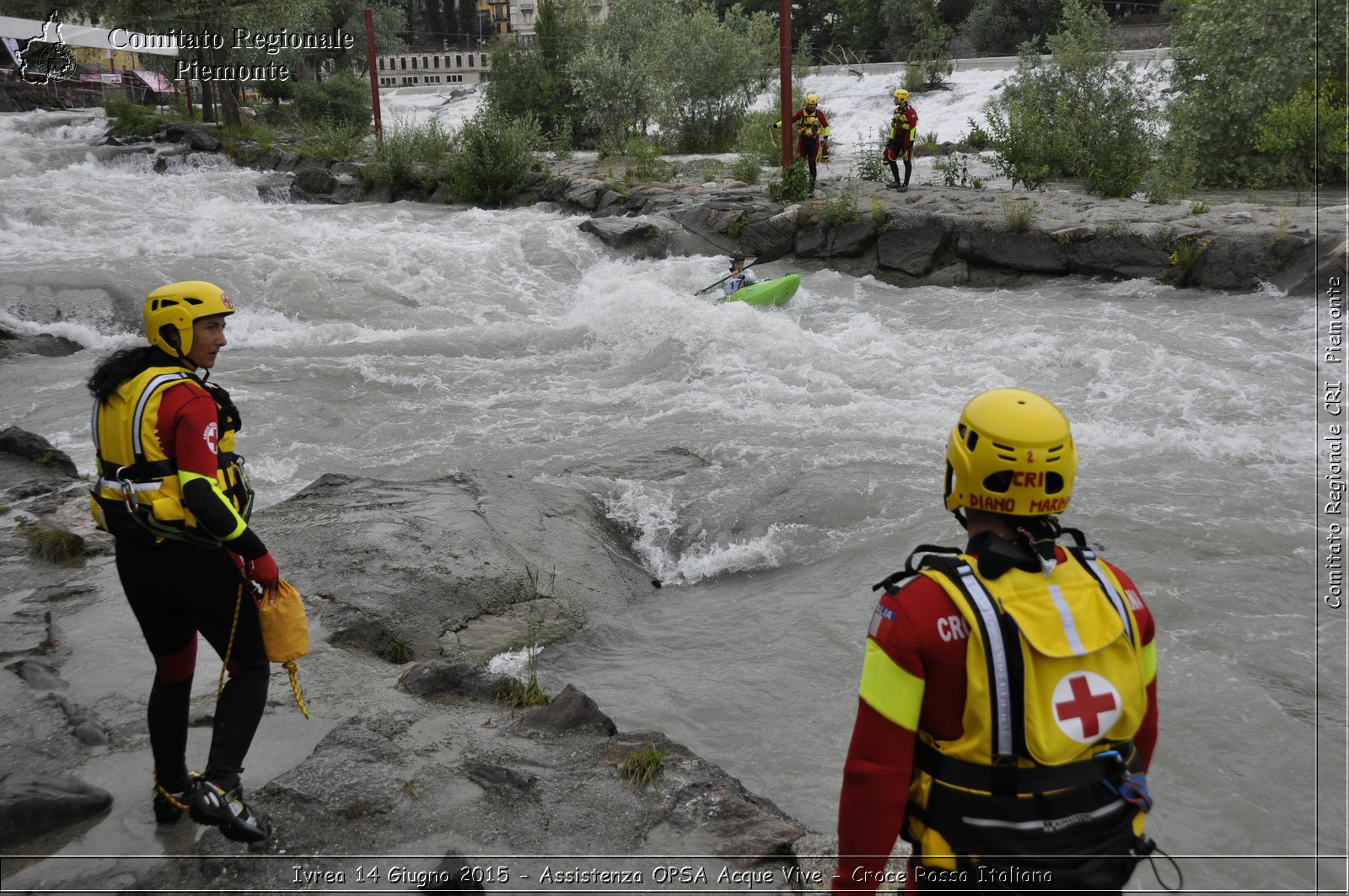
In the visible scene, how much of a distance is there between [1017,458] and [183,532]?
2134 mm

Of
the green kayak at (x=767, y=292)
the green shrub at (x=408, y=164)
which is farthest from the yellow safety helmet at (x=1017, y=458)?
the green shrub at (x=408, y=164)

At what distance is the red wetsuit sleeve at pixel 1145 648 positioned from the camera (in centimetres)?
176

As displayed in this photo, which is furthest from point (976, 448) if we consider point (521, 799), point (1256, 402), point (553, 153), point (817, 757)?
point (553, 153)

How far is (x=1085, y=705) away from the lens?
163 centimetres

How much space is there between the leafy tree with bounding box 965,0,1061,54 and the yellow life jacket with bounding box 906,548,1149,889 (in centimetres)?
3871

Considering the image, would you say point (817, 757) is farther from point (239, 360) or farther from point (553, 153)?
point (553, 153)

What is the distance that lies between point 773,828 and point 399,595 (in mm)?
2375

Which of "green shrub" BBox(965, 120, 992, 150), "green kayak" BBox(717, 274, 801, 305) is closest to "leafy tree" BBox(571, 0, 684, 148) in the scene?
"green shrub" BBox(965, 120, 992, 150)

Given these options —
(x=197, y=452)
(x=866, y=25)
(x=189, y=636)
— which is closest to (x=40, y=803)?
(x=189, y=636)

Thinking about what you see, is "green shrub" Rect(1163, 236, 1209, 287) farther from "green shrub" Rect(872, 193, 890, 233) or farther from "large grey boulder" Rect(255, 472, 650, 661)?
"large grey boulder" Rect(255, 472, 650, 661)

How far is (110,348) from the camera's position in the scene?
1091 centimetres

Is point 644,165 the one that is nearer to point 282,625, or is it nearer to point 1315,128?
point 1315,128

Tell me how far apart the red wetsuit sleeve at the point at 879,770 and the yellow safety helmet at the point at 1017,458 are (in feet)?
0.81

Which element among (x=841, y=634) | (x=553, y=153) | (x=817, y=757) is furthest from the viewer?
(x=553, y=153)
